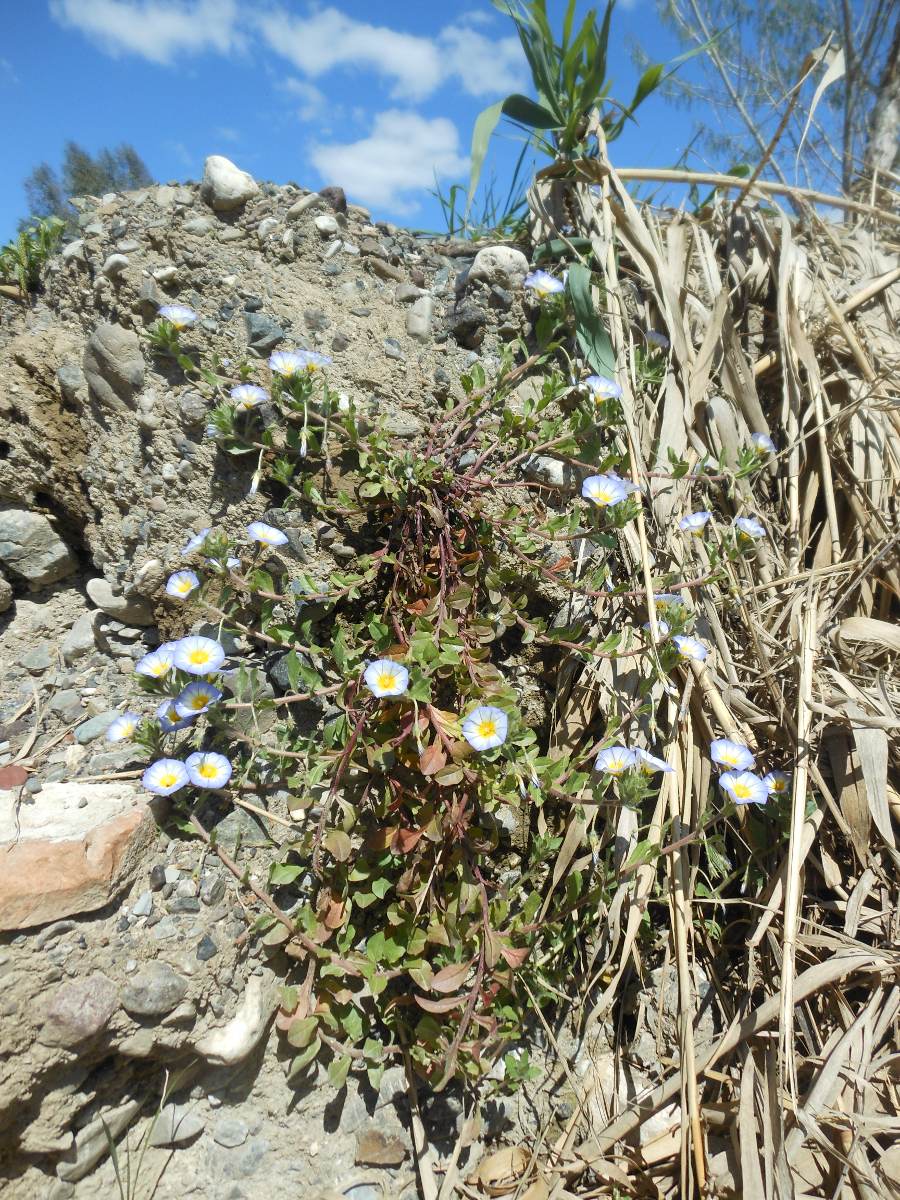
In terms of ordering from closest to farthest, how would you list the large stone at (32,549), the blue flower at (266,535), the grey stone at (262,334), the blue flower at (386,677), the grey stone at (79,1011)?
1. the grey stone at (79,1011)
2. the blue flower at (386,677)
3. the blue flower at (266,535)
4. the grey stone at (262,334)
5. the large stone at (32,549)

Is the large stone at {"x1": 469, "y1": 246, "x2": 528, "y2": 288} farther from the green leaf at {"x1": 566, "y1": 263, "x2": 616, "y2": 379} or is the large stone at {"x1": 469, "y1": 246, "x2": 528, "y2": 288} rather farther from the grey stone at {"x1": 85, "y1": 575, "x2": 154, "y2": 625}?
the grey stone at {"x1": 85, "y1": 575, "x2": 154, "y2": 625}

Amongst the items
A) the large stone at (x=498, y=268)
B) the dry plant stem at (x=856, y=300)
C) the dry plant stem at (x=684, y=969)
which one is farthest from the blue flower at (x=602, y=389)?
the dry plant stem at (x=684, y=969)

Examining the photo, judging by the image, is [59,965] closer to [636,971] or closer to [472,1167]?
[472,1167]

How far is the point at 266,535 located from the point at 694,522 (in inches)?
39.3

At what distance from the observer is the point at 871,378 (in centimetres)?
217

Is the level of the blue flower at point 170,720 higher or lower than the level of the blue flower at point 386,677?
lower

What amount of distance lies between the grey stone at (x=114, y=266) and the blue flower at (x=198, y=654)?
103cm

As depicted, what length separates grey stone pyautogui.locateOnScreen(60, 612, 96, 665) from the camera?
2012 millimetres

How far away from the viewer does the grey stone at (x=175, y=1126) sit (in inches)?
60.6

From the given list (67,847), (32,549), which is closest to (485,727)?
(67,847)

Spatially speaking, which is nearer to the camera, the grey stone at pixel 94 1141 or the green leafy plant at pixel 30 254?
the grey stone at pixel 94 1141

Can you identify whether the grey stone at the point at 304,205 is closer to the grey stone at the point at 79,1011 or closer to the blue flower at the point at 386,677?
the blue flower at the point at 386,677

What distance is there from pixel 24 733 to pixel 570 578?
4.37 ft

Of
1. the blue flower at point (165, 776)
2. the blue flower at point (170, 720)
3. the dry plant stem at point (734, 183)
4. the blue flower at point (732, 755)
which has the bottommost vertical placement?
the blue flower at point (165, 776)
